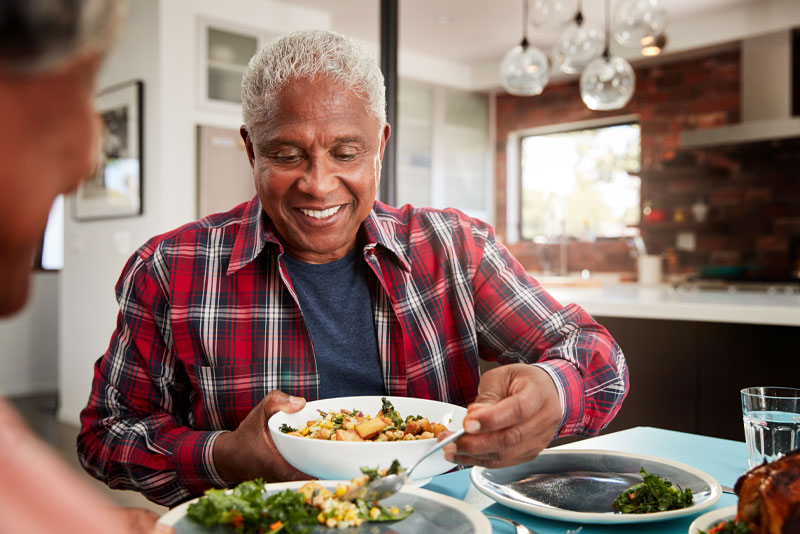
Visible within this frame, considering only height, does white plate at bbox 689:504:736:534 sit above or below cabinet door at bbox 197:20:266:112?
below

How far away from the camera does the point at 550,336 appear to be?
1344 millimetres

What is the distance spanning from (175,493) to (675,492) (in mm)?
815

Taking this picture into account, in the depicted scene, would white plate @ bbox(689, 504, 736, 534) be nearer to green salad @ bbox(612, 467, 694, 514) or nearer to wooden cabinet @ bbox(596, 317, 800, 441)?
green salad @ bbox(612, 467, 694, 514)

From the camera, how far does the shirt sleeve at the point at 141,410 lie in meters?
1.19

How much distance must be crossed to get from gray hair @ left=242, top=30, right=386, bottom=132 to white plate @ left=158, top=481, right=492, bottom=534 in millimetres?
701

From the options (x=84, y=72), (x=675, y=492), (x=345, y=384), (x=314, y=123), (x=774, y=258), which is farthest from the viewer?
(x=774, y=258)

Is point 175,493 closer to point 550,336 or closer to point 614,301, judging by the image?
point 550,336

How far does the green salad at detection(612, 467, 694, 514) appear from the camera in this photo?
0.83 meters

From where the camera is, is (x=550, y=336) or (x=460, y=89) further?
(x=460, y=89)

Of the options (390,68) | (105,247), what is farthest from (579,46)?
(105,247)

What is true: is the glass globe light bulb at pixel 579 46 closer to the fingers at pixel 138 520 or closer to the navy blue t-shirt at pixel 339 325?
the navy blue t-shirt at pixel 339 325

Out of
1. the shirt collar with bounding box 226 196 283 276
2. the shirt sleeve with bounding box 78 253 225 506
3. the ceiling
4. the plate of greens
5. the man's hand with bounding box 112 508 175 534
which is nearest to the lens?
the man's hand with bounding box 112 508 175 534

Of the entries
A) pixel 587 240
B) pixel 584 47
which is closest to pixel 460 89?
pixel 587 240

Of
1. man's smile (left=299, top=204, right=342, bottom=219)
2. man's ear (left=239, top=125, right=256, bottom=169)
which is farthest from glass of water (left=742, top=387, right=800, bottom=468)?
man's ear (left=239, top=125, right=256, bottom=169)
